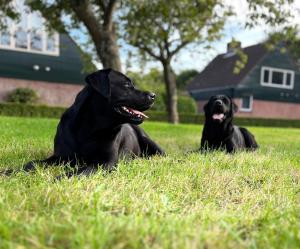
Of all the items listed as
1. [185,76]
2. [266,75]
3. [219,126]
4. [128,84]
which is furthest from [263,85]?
[128,84]

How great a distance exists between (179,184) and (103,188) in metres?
0.89

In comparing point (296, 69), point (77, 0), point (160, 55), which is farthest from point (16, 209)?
point (296, 69)

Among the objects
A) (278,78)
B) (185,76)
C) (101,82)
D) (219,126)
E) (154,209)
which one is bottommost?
(154,209)

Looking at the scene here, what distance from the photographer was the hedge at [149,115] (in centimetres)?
2469

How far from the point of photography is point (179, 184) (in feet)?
12.6

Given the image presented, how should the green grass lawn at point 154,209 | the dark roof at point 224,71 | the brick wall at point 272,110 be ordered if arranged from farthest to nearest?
the dark roof at point 224,71 < the brick wall at point 272,110 < the green grass lawn at point 154,209

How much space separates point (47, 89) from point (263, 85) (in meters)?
20.0

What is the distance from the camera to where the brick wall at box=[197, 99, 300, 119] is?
40.2 m

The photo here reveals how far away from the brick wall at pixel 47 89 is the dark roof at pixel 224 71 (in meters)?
14.9

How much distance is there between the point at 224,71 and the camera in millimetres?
43344

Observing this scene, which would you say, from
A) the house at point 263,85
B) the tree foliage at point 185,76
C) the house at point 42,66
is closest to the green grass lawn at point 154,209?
the house at point 42,66

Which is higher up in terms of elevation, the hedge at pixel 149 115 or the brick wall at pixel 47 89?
the brick wall at pixel 47 89

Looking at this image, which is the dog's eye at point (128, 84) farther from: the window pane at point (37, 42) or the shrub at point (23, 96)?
the window pane at point (37, 42)

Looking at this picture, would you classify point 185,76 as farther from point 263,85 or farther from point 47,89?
point 47,89
